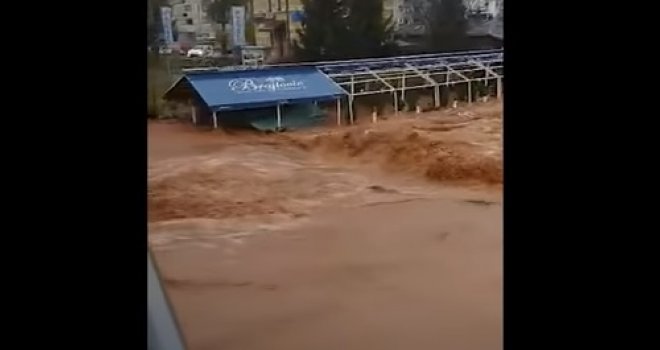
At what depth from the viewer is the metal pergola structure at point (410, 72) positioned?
1281 mm

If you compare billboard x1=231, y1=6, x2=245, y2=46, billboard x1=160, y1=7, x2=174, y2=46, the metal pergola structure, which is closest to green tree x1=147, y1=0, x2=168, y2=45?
billboard x1=160, y1=7, x2=174, y2=46

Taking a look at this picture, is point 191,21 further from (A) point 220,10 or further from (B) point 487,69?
(B) point 487,69

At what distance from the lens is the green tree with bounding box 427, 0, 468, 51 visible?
50.8 inches

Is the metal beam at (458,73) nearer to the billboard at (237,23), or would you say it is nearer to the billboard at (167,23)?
the billboard at (237,23)

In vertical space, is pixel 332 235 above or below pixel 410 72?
below

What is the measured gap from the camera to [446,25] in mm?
1309

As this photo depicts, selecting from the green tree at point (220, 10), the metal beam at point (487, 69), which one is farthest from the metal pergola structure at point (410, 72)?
the green tree at point (220, 10)

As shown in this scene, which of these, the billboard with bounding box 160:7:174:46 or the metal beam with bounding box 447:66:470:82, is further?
the metal beam with bounding box 447:66:470:82

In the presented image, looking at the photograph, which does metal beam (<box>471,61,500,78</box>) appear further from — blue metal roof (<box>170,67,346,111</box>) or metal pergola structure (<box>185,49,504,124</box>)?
blue metal roof (<box>170,67,346,111</box>)

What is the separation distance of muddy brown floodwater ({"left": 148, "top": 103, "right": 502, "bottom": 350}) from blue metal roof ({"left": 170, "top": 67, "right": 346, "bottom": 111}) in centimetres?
6

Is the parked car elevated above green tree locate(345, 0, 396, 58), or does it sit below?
below

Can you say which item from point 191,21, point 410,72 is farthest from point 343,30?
point 191,21

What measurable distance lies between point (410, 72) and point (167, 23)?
44 cm
